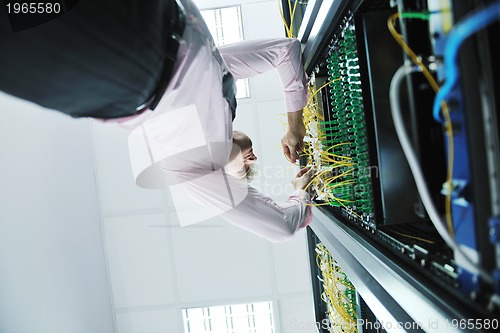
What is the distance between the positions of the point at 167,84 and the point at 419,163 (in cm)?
60

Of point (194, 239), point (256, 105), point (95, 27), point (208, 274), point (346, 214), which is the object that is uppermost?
point (256, 105)

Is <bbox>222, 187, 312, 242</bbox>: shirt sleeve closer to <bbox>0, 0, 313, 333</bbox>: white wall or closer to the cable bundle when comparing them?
the cable bundle

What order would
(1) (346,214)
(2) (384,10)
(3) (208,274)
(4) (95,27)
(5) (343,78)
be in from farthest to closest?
(3) (208,274) < (1) (346,214) < (5) (343,78) < (2) (384,10) < (4) (95,27)

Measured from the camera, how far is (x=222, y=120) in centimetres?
108

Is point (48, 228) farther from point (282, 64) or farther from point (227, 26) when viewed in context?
point (227, 26)

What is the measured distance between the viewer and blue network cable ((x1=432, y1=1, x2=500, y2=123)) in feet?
1.07

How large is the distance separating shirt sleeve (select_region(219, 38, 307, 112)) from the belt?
457 millimetres

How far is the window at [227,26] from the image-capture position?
3125 mm

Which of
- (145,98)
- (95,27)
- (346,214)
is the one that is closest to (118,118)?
(145,98)

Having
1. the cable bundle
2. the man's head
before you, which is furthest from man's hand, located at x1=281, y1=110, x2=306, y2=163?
the cable bundle

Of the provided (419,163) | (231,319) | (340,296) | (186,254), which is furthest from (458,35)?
(231,319)

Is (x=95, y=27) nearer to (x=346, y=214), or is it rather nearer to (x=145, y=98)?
(x=145, y=98)

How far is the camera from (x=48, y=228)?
7.54 ft

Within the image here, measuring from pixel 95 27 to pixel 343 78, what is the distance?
0.67 meters
